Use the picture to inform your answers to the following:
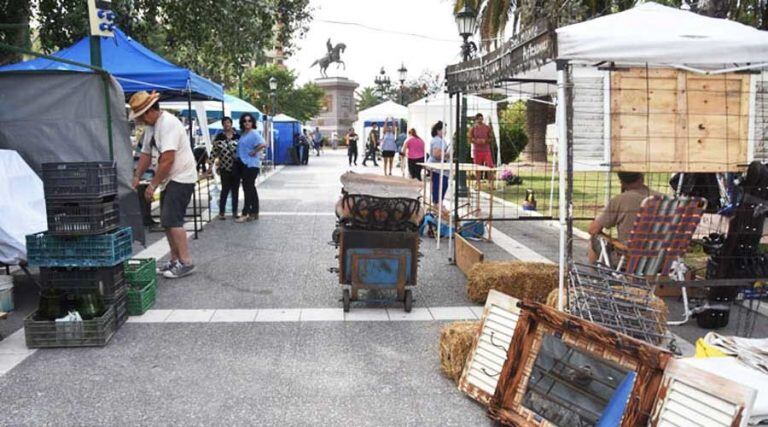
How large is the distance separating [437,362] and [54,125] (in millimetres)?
4960

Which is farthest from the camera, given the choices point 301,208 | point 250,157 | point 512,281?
point 301,208

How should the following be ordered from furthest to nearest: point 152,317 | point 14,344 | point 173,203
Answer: point 173,203 → point 152,317 → point 14,344

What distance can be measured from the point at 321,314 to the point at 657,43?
3.49 metres

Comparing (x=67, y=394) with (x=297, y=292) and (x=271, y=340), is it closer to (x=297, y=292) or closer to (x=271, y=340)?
(x=271, y=340)

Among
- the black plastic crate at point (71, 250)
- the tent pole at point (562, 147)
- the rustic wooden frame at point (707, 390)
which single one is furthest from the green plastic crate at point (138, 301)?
the rustic wooden frame at point (707, 390)

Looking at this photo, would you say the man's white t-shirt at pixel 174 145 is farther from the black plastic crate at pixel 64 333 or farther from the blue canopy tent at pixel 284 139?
the blue canopy tent at pixel 284 139

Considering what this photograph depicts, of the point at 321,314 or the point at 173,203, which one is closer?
the point at 321,314

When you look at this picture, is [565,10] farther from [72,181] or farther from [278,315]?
[72,181]

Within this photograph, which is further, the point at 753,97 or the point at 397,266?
the point at 397,266

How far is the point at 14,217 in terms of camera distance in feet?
17.8

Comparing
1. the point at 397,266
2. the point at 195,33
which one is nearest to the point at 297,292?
the point at 397,266

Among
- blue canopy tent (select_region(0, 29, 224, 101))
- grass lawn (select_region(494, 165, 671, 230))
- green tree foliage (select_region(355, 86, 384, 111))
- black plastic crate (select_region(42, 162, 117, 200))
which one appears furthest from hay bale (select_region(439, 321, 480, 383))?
green tree foliage (select_region(355, 86, 384, 111))

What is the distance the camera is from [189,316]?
208 inches

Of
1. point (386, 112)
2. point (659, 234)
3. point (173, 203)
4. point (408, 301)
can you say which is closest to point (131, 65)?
point (173, 203)
